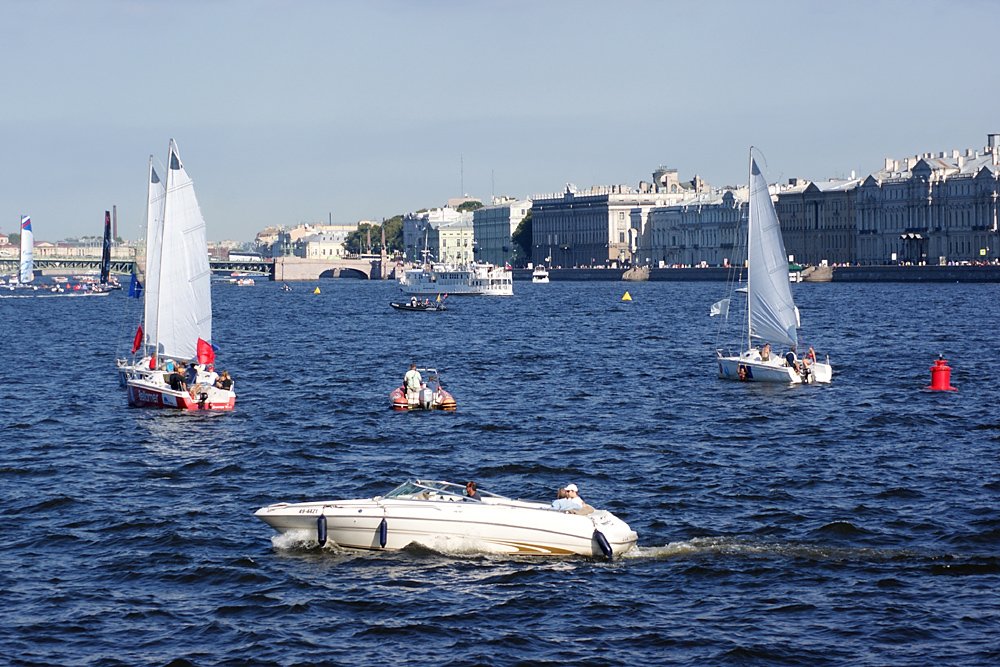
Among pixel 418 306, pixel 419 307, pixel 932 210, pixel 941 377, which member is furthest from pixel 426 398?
pixel 932 210

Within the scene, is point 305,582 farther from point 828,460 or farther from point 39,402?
point 39,402

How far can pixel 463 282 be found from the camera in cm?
14300

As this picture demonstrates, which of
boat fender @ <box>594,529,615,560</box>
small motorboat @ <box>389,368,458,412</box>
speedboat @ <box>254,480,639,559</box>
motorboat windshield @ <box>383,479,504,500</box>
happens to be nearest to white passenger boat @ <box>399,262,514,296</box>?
small motorboat @ <box>389,368,458,412</box>

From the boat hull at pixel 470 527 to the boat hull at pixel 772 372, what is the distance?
22.8 m

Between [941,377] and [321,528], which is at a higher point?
[941,377]

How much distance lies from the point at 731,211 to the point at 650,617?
178 metres

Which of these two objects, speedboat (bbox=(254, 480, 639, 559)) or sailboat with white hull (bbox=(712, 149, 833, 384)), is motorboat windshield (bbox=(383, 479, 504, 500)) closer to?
speedboat (bbox=(254, 480, 639, 559))

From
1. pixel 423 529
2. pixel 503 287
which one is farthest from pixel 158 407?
pixel 503 287

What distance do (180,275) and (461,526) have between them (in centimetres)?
2058

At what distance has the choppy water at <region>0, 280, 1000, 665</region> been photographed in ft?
59.6

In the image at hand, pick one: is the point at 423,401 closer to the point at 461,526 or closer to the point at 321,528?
the point at 321,528

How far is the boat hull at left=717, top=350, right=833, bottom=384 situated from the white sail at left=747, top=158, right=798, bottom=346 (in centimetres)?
108

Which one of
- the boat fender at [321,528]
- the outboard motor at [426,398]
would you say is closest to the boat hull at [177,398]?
the outboard motor at [426,398]

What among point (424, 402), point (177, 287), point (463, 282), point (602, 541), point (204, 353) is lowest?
point (602, 541)
